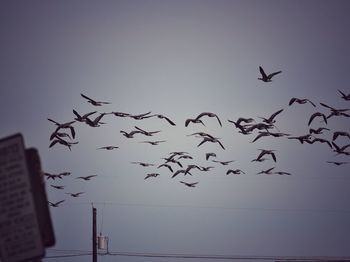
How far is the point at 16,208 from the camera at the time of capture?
3.73 m

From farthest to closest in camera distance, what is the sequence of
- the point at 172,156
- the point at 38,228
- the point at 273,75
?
the point at 172,156
the point at 273,75
the point at 38,228

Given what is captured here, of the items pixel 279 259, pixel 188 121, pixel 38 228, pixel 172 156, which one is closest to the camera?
pixel 38 228

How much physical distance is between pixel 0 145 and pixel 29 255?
101 centimetres

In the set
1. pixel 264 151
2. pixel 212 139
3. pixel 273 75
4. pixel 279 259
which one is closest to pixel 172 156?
pixel 212 139

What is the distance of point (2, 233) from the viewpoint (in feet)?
12.3

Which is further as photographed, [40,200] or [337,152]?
[337,152]

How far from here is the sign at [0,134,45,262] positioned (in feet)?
12.1

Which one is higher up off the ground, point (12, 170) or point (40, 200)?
point (12, 170)

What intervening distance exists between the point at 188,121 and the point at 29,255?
2375cm

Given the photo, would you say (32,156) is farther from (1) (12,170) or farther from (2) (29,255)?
(2) (29,255)

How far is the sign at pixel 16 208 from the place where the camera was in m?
3.69

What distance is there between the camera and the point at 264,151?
1110 inches

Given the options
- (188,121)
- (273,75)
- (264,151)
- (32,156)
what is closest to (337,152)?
(264,151)

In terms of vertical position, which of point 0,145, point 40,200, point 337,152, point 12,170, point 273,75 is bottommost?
point 337,152
